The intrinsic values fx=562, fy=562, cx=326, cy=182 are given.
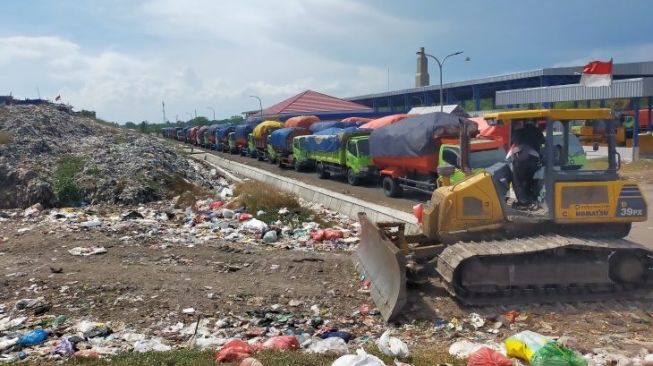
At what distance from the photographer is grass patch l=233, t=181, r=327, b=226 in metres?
12.5

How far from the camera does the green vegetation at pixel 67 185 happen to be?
15.5m

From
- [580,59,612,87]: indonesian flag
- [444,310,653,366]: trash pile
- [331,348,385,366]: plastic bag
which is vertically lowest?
[444,310,653,366]: trash pile

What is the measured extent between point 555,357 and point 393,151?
1210 centimetres

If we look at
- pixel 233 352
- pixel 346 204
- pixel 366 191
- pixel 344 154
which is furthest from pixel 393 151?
pixel 233 352

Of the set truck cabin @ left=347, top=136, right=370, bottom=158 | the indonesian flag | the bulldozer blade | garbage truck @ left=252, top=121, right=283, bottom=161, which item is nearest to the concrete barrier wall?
the bulldozer blade

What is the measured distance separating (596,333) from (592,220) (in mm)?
1660

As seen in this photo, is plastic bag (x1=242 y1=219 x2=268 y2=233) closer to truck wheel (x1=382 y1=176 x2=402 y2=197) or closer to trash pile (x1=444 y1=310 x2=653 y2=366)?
truck wheel (x1=382 y1=176 x2=402 y2=197)

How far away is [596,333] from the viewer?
19.3ft

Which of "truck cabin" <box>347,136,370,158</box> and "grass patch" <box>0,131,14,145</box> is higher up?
"grass patch" <box>0,131,14,145</box>

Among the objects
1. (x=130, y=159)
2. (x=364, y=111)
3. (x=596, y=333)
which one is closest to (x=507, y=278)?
(x=596, y=333)

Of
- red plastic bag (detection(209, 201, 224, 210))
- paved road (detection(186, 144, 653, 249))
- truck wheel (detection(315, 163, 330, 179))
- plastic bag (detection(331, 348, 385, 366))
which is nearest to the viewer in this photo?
plastic bag (detection(331, 348, 385, 366))

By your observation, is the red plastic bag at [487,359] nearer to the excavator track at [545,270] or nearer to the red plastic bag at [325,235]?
the excavator track at [545,270]

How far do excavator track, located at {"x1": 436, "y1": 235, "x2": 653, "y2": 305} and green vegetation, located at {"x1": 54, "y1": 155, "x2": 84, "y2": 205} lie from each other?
12.1m

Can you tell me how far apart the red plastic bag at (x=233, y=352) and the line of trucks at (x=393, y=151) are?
13.6 feet
